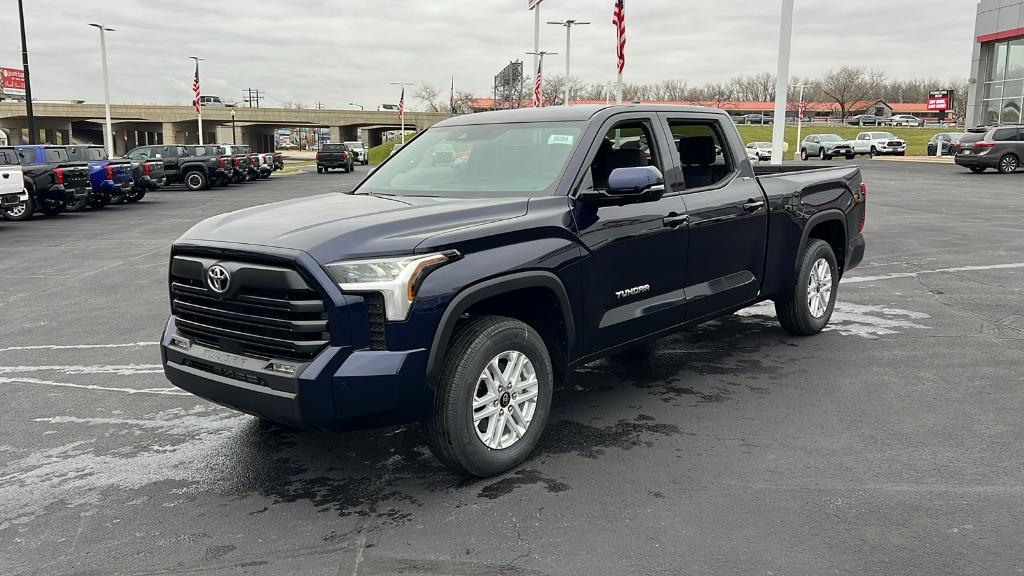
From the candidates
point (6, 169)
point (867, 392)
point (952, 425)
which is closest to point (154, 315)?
point (867, 392)

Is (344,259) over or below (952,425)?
over

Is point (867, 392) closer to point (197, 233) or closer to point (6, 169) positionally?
point (197, 233)

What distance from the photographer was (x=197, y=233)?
4148mm

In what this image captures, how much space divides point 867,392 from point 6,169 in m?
17.6

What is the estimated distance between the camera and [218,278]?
12.6ft

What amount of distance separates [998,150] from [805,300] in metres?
28.1

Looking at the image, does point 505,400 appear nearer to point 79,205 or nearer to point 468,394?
point 468,394

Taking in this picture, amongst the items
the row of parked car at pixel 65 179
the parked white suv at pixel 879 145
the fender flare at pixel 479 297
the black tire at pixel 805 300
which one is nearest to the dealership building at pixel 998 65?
the parked white suv at pixel 879 145

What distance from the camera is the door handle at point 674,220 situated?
5035mm

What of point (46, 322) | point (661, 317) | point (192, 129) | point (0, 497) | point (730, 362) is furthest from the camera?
point (192, 129)

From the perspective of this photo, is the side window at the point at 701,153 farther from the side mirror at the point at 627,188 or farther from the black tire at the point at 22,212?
the black tire at the point at 22,212

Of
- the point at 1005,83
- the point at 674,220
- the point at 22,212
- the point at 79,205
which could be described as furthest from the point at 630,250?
the point at 1005,83

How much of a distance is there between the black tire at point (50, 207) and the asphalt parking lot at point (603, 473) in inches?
540

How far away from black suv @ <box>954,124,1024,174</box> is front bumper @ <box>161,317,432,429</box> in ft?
105
